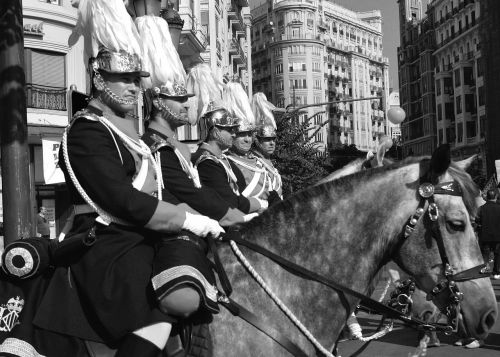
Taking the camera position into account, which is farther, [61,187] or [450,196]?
[61,187]

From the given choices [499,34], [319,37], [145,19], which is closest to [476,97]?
[499,34]

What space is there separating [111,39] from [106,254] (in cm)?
129

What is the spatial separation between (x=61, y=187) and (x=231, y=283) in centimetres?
2302

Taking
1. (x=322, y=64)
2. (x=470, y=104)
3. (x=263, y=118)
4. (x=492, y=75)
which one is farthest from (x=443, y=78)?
(x=263, y=118)

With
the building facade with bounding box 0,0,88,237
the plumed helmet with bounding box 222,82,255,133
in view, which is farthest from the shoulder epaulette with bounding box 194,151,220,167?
the building facade with bounding box 0,0,88,237

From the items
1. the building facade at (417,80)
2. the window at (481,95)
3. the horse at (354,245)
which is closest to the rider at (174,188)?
the horse at (354,245)

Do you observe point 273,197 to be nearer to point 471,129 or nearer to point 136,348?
point 136,348

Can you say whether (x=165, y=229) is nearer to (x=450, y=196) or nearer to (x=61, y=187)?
(x=450, y=196)

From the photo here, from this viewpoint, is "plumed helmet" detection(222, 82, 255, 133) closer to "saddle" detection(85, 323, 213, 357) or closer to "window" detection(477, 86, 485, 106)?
"saddle" detection(85, 323, 213, 357)

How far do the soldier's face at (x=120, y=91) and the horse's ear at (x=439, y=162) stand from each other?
1805 mm

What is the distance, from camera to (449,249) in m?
4.66

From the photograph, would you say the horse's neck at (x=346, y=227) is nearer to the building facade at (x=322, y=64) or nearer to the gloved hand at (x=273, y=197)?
the gloved hand at (x=273, y=197)

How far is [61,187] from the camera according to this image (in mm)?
26766

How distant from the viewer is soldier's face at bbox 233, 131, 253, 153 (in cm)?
924
